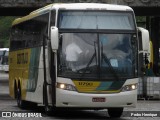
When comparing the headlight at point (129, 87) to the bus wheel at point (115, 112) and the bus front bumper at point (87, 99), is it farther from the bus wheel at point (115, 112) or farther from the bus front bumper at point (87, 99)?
the bus wheel at point (115, 112)

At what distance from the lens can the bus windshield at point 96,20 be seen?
1773 cm

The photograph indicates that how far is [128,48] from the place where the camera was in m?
17.7

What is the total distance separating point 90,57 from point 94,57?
104 mm

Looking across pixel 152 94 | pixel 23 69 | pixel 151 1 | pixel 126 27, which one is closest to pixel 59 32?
pixel 126 27

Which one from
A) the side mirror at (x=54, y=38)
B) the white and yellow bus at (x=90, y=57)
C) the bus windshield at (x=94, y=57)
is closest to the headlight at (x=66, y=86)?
the white and yellow bus at (x=90, y=57)

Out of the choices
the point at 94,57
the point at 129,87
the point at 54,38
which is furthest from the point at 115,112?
the point at 54,38

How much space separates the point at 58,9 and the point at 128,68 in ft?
8.02

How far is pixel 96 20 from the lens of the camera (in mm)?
17922

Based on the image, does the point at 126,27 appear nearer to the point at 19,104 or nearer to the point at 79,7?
the point at 79,7

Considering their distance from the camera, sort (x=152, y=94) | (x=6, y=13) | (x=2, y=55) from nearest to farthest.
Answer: (x=152, y=94) < (x=6, y=13) < (x=2, y=55)

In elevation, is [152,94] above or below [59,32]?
below

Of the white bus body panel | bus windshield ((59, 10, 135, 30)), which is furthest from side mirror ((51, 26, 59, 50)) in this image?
the white bus body panel

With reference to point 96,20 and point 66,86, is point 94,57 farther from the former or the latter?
point 96,20

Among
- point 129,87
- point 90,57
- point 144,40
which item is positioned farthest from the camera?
point 144,40
